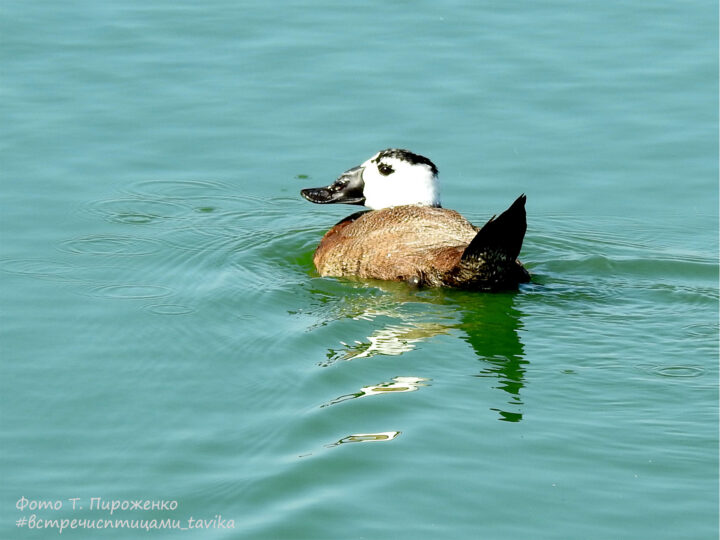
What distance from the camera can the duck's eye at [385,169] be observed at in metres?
10.8

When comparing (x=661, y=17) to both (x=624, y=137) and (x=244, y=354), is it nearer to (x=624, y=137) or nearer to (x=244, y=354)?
(x=624, y=137)

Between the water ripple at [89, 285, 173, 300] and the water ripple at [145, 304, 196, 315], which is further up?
the water ripple at [89, 285, 173, 300]

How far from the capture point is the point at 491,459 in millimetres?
6738

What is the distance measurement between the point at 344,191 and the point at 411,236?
144 centimetres

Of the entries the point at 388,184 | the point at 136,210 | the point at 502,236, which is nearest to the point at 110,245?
the point at 136,210

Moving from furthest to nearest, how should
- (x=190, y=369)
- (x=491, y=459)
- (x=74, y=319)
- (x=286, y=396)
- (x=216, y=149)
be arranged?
1. (x=216, y=149)
2. (x=74, y=319)
3. (x=190, y=369)
4. (x=286, y=396)
5. (x=491, y=459)

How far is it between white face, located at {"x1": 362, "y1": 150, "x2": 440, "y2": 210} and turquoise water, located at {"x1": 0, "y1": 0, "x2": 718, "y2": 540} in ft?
2.68

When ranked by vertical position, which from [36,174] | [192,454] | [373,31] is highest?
[373,31]

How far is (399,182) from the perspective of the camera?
10.7 meters

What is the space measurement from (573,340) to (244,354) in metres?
2.21

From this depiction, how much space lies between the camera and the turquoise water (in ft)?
21.4

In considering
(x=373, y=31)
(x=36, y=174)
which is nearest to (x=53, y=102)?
(x=36, y=174)

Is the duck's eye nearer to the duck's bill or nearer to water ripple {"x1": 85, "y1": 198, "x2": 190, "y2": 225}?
the duck's bill

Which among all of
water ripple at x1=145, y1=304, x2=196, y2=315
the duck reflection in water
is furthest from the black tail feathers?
water ripple at x1=145, y1=304, x2=196, y2=315
